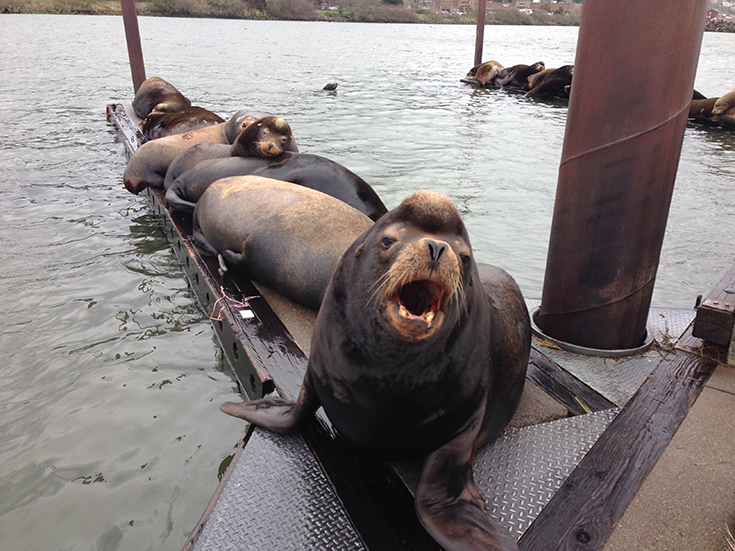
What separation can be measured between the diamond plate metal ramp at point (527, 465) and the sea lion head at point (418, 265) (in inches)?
26.8

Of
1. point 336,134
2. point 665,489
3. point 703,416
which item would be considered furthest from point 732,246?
point 336,134

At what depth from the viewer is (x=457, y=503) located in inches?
76.9

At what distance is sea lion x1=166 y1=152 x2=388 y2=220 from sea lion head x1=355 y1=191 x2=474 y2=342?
2571mm

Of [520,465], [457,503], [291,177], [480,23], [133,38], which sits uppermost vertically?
[480,23]

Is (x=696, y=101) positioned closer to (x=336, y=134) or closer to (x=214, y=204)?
(x=336, y=134)

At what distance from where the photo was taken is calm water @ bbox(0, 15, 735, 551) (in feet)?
8.98

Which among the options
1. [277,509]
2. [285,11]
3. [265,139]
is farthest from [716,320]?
[285,11]

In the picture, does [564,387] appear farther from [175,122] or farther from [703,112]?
[703,112]

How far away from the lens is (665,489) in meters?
2.07

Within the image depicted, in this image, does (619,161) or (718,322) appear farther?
(718,322)

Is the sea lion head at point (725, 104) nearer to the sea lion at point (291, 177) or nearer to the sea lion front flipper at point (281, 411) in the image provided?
the sea lion at point (291, 177)

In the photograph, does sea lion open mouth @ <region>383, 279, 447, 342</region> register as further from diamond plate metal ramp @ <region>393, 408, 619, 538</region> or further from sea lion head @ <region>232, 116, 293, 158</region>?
sea lion head @ <region>232, 116, 293, 158</region>

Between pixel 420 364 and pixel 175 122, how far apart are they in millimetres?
7819

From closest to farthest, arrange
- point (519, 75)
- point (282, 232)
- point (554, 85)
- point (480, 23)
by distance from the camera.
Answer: point (282, 232) < point (554, 85) < point (519, 75) < point (480, 23)
